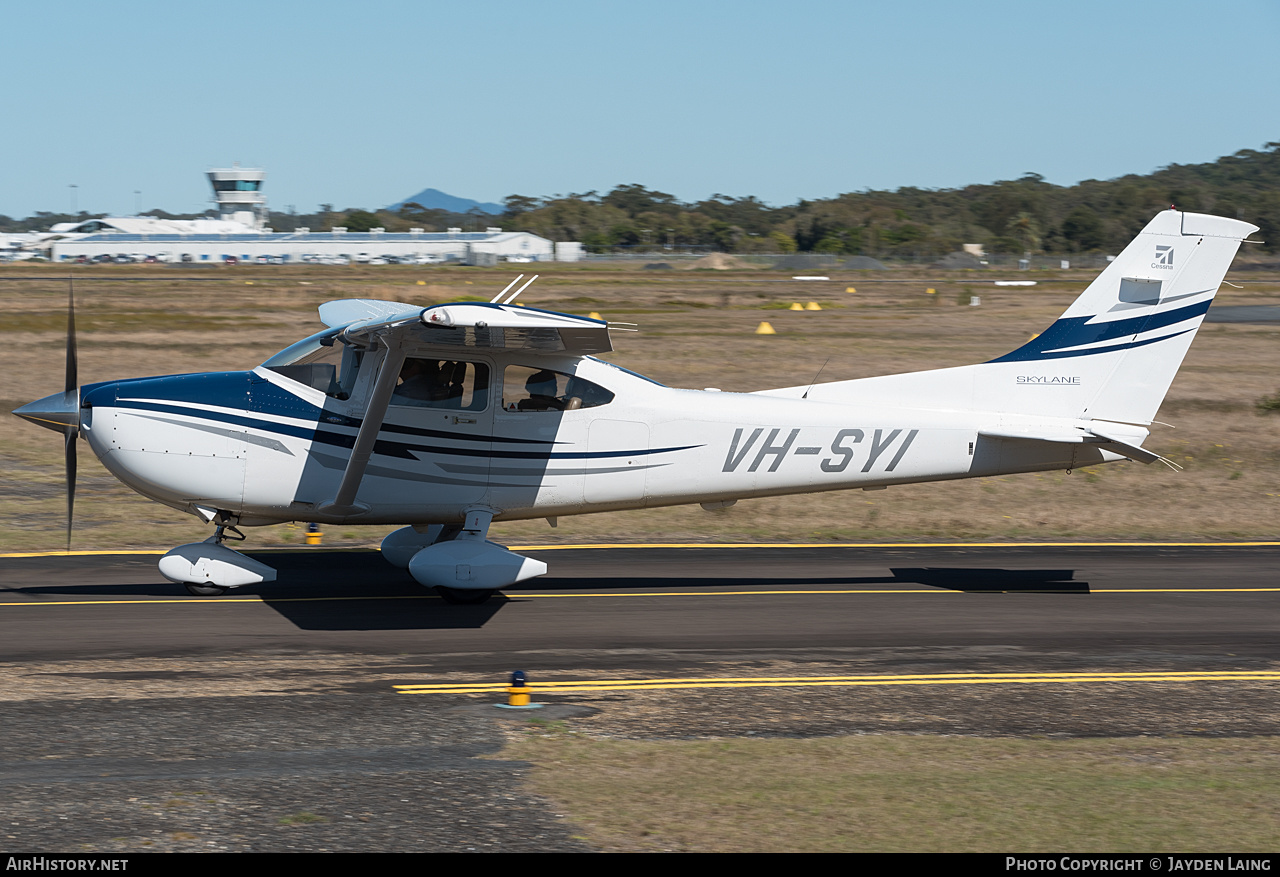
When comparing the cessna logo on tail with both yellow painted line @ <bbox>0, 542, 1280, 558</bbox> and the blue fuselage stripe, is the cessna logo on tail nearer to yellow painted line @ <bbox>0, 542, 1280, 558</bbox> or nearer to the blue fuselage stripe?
the blue fuselage stripe

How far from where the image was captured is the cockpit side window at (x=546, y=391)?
1075cm

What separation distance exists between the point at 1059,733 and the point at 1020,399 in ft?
14.9

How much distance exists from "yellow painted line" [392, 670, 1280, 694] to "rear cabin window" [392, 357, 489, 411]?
9.63ft

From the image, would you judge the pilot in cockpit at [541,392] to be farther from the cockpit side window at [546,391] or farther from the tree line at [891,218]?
the tree line at [891,218]

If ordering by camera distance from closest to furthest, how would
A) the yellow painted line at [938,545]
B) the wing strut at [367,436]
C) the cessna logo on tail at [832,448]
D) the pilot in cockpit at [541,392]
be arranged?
the wing strut at [367,436]
the pilot in cockpit at [541,392]
the cessna logo on tail at [832,448]
the yellow painted line at [938,545]

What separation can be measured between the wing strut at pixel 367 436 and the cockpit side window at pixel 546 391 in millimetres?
1034

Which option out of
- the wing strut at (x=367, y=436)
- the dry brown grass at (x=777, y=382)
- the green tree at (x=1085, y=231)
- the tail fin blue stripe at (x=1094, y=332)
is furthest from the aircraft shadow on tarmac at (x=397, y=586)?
the green tree at (x=1085, y=231)

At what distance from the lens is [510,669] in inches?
356

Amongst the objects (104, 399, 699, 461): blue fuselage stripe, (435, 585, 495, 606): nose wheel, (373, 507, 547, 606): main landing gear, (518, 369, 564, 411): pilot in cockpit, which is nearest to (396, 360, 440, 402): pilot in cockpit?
(104, 399, 699, 461): blue fuselage stripe

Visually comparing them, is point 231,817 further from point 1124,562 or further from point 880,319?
point 880,319

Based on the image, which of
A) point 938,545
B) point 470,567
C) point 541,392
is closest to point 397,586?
point 470,567

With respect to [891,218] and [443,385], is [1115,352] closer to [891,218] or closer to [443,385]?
[443,385]

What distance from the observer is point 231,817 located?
19.4 feet

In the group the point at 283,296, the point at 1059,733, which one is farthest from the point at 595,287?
the point at 1059,733
